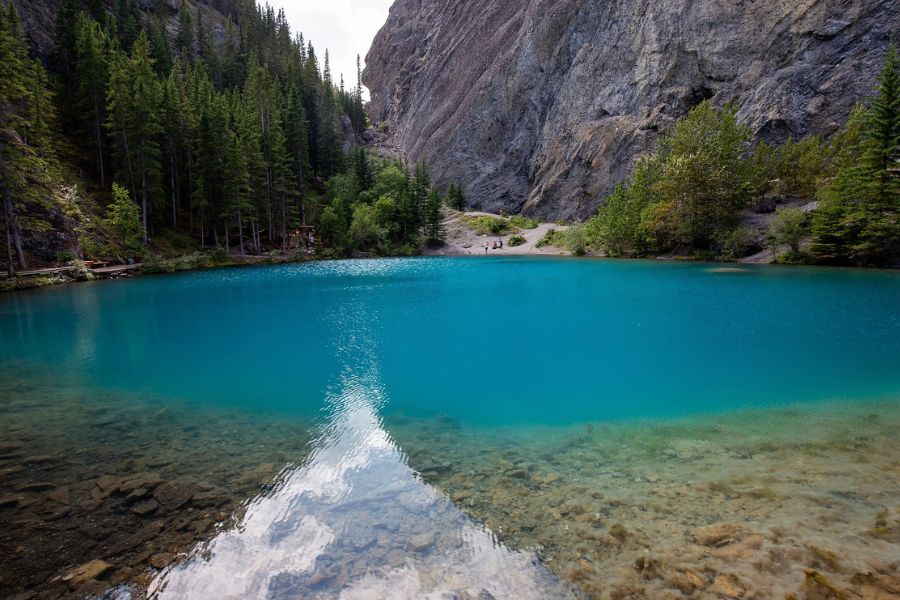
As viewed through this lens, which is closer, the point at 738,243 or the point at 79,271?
the point at 79,271

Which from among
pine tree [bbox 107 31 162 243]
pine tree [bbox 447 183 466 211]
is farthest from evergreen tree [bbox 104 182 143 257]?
pine tree [bbox 447 183 466 211]

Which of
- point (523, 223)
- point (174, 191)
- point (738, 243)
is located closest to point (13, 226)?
point (174, 191)

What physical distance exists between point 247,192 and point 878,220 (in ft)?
204

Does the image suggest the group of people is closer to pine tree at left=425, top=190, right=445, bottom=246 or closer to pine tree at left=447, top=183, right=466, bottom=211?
pine tree at left=425, top=190, right=445, bottom=246

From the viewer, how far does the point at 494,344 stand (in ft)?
54.7

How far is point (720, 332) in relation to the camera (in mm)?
17297

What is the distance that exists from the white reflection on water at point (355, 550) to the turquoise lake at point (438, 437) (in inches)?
1.2

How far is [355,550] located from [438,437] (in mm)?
3479

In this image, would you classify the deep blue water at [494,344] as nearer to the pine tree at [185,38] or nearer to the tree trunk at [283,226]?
the tree trunk at [283,226]

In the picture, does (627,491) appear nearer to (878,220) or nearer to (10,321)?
(10,321)

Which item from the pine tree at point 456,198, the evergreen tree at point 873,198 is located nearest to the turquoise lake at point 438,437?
→ the evergreen tree at point 873,198

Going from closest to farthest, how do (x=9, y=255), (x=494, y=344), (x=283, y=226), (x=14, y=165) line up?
(x=494, y=344), (x=14, y=165), (x=9, y=255), (x=283, y=226)

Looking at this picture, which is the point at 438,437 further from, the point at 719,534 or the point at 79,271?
the point at 79,271

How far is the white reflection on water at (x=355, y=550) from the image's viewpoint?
194 inches
